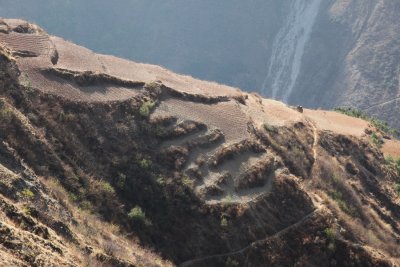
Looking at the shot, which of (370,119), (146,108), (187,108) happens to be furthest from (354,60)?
(146,108)

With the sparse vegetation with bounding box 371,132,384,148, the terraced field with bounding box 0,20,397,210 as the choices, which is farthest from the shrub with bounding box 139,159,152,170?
the sparse vegetation with bounding box 371,132,384,148

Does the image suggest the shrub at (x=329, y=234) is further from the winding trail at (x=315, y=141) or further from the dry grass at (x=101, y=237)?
the dry grass at (x=101, y=237)

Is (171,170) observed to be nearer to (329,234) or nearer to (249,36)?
(329,234)

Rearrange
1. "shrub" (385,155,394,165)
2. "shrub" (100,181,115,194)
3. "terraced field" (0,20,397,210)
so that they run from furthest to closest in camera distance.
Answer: "shrub" (385,155,394,165) → "terraced field" (0,20,397,210) → "shrub" (100,181,115,194)

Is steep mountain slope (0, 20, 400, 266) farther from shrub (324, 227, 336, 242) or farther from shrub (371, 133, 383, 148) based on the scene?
shrub (371, 133, 383, 148)

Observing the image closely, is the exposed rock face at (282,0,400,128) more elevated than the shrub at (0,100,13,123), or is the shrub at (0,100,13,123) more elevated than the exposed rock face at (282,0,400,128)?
the exposed rock face at (282,0,400,128)

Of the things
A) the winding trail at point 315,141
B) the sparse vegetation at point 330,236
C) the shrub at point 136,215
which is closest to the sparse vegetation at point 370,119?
the winding trail at point 315,141
